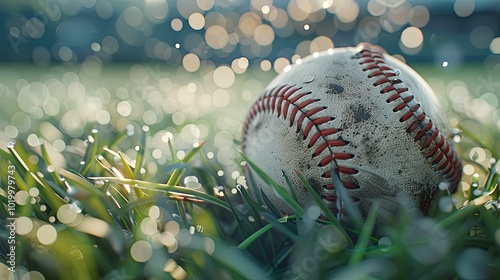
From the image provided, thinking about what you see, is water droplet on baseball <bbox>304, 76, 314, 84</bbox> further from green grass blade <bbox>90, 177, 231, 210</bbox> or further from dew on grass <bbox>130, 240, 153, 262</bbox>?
dew on grass <bbox>130, 240, 153, 262</bbox>

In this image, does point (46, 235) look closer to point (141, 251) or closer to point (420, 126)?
point (141, 251)

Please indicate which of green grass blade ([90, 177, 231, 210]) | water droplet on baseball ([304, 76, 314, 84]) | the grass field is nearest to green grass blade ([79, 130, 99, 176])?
the grass field

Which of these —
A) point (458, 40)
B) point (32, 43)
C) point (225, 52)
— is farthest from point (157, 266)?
Result: point (458, 40)

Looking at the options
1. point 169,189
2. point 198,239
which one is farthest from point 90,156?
point 198,239

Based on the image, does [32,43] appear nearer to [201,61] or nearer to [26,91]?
[201,61]

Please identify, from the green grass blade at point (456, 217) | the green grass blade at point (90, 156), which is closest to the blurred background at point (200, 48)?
the green grass blade at point (90, 156)

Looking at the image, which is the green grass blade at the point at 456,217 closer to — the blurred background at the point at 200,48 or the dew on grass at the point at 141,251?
the dew on grass at the point at 141,251
